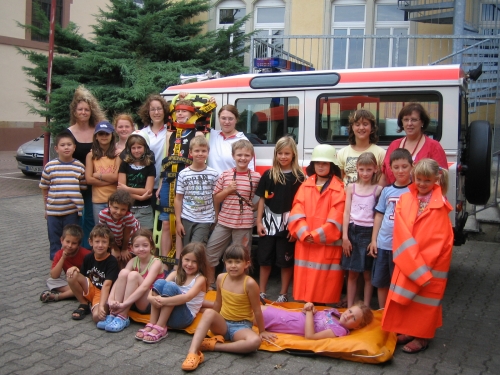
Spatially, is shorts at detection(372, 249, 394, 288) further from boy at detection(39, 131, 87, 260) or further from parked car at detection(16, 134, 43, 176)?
parked car at detection(16, 134, 43, 176)

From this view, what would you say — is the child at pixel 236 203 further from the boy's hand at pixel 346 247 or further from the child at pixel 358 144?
the boy's hand at pixel 346 247

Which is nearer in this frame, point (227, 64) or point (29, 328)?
point (29, 328)

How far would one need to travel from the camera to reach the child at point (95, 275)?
16.8 feet

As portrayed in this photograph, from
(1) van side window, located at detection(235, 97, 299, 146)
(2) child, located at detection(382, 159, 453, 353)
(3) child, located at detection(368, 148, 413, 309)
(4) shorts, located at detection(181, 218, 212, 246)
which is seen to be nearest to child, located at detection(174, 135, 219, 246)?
(4) shorts, located at detection(181, 218, 212, 246)

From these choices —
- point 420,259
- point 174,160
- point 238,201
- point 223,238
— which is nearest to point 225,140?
point 174,160

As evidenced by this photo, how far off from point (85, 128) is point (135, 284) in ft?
7.70

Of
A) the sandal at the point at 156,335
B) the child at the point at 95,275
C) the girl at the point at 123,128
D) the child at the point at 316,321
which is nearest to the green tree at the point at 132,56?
the girl at the point at 123,128

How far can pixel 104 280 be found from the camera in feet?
17.1

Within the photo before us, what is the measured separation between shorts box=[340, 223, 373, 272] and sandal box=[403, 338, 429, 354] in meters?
0.80

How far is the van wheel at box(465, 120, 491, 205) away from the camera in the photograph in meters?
5.83

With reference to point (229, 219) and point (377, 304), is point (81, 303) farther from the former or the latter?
point (377, 304)

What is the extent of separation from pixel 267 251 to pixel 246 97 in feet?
6.16

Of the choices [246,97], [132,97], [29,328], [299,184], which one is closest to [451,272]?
[299,184]

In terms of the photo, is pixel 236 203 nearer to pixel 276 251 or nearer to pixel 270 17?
pixel 276 251
